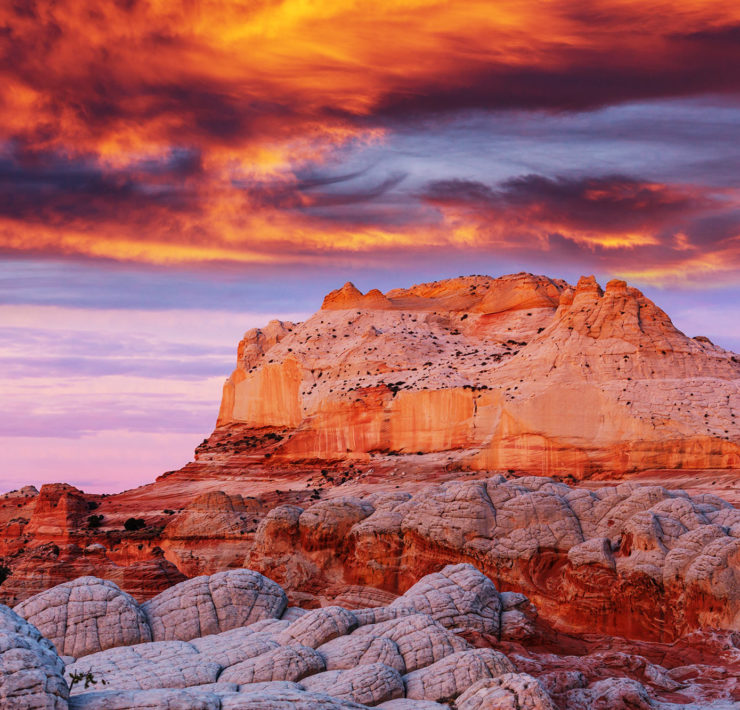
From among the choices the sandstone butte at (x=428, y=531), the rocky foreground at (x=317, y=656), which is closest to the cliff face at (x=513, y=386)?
the sandstone butte at (x=428, y=531)

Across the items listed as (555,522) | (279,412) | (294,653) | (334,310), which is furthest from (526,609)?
(334,310)

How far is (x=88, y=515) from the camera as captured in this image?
3430 inches

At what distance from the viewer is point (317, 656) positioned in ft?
74.6

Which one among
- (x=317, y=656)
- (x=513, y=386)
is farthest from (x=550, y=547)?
(x=513, y=386)

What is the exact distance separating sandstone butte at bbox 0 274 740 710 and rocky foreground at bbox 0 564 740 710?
8 centimetres

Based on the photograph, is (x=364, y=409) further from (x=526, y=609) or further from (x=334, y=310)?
(x=526, y=609)

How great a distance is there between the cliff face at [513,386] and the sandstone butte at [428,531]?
22 cm

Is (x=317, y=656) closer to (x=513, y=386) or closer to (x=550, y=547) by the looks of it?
(x=550, y=547)

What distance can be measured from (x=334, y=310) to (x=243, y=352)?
12.7 meters

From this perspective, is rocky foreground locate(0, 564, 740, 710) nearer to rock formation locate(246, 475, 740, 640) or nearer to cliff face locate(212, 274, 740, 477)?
→ rock formation locate(246, 475, 740, 640)

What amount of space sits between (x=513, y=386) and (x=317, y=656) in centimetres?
5857

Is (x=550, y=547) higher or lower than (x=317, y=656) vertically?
higher

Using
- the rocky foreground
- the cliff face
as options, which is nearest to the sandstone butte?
the rocky foreground

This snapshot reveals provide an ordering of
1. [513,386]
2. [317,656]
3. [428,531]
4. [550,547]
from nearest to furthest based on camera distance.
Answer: [317,656] → [550,547] → [428,531] → [513,386]
